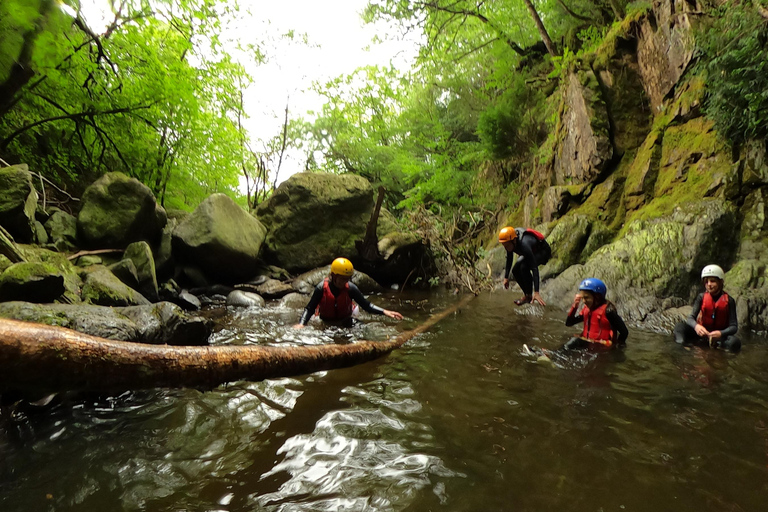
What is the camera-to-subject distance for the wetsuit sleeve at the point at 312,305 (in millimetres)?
5854

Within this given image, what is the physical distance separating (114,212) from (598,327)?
404 inches

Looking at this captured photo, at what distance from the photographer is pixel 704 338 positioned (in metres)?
5.65

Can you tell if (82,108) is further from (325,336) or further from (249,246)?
(325,336)

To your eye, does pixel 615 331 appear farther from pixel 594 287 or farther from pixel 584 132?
pixel 584 132

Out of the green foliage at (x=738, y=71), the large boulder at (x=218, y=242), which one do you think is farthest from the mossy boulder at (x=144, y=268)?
the green foliage at (x=738, y=71)

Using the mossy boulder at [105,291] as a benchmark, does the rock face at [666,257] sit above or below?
above

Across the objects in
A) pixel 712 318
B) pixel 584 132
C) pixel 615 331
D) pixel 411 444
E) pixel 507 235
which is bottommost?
pixel 411 444

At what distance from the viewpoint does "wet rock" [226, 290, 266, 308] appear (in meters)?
8.62

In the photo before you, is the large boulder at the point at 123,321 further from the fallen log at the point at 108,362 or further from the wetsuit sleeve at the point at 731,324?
the wetsuit sleeve at the point at 731,324

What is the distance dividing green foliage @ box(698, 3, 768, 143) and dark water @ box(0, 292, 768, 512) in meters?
6.14

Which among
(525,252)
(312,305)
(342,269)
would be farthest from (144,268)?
(525,252)

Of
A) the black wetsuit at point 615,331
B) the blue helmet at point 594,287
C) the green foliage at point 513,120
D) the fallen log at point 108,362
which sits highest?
the green foliage at point 513,120

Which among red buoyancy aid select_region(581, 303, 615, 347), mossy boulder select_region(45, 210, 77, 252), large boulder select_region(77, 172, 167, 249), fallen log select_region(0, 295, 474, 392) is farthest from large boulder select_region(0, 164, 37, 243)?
Result: red buoyancy aid select_region(581, 303, 615, 347)

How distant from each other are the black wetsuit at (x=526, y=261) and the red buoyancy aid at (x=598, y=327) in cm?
172
